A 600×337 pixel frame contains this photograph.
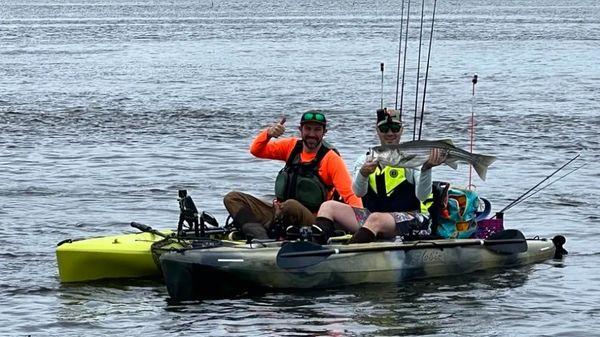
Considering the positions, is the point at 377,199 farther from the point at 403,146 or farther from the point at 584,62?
the point at 584,62

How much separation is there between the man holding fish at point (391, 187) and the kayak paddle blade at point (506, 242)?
701 mm

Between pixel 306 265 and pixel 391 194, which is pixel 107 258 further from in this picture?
pixel 391 194

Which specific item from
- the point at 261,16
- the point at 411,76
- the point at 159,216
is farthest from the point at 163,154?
the point at 261,16

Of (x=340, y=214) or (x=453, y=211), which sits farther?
(x=453, y=211)

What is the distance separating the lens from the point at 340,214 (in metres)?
12.2

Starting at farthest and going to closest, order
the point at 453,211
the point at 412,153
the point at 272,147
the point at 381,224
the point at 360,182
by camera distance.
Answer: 1. the point at 272,147
2. the point at 453,211
3. the point at 381,224
4. the point at 360,182
5. the point at 412,153

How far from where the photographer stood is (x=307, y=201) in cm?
1248

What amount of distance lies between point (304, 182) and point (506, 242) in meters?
1.97

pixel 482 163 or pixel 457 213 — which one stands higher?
pixel 482 163

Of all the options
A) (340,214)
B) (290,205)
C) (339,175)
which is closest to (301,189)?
(290,205)

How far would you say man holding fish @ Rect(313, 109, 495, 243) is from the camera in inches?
453

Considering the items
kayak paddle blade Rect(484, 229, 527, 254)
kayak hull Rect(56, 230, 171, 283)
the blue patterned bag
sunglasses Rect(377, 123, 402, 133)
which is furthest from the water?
sunglasses Rect(377, 123, 402, 133)

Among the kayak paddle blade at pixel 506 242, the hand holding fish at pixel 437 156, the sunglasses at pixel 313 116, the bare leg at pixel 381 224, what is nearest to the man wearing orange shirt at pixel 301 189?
the sunglasses at pixel 313 116

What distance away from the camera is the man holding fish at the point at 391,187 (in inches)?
453
